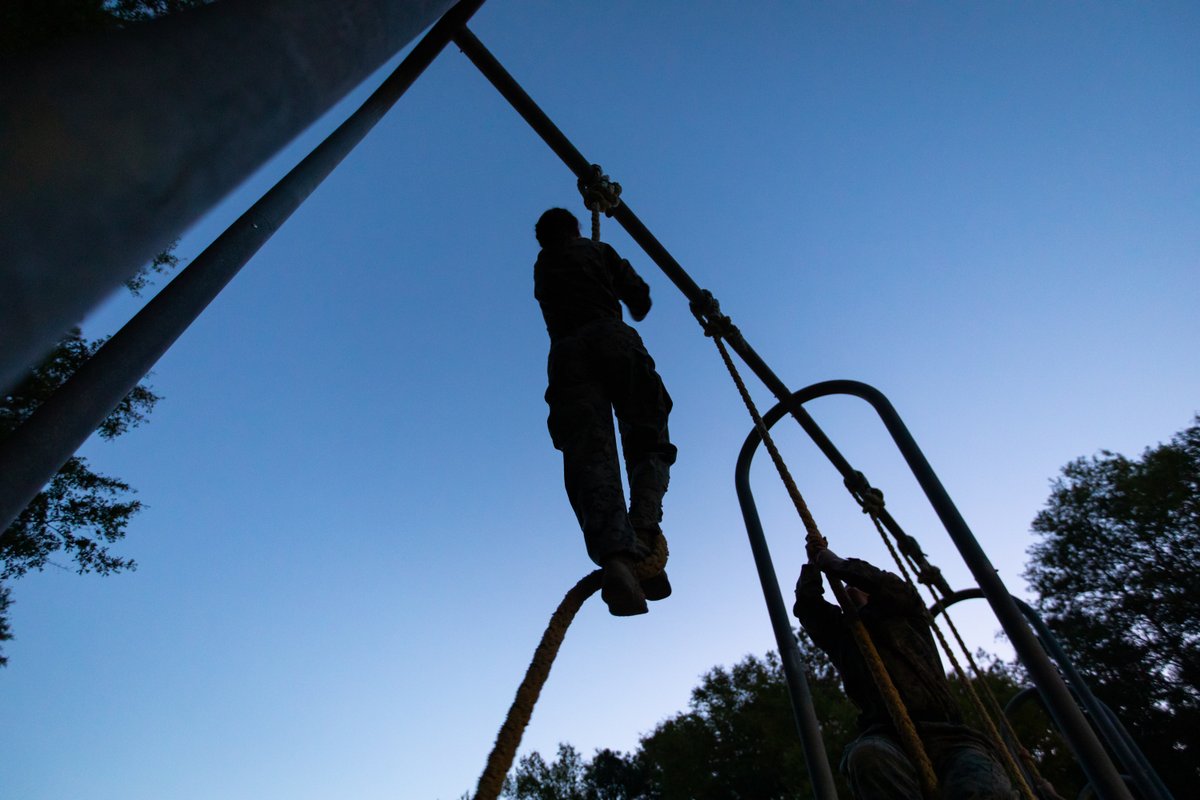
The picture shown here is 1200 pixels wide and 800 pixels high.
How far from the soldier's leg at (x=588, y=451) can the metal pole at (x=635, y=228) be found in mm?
1893

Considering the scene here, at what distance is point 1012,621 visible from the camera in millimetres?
3014

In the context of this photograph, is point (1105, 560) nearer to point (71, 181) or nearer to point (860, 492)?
point (860, 492)

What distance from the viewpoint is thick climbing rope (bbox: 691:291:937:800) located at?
230 cm

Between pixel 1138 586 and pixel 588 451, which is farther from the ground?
pixel 1138 586

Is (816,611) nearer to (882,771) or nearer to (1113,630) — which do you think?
(882,771)

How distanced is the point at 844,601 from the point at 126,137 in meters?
2.94

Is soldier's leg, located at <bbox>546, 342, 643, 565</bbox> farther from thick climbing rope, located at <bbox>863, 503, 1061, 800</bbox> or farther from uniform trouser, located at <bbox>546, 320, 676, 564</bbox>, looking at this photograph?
thick climbing rope, located at <bbox>863, 503, 1061, 800</bbox>

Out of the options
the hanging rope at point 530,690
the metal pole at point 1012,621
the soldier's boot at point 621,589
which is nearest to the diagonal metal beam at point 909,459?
the metal pole at point 1012,621

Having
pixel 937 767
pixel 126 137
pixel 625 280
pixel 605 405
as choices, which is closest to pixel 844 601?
pixel 937 767

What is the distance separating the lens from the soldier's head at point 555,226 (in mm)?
3412

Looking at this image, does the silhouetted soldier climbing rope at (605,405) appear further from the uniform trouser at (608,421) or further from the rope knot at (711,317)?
the rope knot at (711,317)

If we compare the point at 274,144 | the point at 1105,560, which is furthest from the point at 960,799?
the point at 1105,560

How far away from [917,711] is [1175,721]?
2510cm

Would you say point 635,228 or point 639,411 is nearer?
point 639,411
